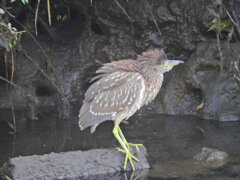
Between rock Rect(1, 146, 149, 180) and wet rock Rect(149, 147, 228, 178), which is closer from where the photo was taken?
rock Rect(1, 146, 149, 180)

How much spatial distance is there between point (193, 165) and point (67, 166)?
152 centimetres

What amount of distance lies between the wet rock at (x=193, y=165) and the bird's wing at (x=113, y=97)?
32.2 inches

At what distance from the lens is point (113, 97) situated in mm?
4691

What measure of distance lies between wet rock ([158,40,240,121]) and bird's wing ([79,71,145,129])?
7.00 ft

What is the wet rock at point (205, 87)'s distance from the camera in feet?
20.6

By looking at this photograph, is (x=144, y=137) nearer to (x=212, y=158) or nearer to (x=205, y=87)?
(x=212, y=158)

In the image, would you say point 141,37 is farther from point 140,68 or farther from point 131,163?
point 131,163

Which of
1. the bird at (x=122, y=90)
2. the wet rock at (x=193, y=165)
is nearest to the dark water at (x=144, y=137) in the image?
the wet rock at (x=193, y=165)

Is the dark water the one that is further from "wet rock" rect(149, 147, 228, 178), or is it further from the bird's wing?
the bird's wing

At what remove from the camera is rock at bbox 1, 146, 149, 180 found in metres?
4.25

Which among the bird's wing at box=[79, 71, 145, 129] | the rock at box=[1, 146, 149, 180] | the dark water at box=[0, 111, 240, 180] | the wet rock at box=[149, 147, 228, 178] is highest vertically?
the bird's wing at box=[79, 71, 145, 129]

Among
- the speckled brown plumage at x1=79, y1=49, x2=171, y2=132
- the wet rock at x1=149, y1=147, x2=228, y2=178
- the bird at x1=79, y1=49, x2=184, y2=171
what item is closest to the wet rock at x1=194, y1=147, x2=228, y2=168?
the wet rock at x1=149, y1=147, x2=228, y2=178

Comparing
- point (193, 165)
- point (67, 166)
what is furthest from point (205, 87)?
point (67, 166)

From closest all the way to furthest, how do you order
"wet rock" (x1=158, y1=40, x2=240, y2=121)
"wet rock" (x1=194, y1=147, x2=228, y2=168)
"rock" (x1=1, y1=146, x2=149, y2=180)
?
"rock" (x1=1, y1=146, x2=149, y2=180) < "wet rock" (x1=194, y1=147, x2=228, y2=168) < "wet rock" (x1=158, y1=40, x2=240, y2=121)
